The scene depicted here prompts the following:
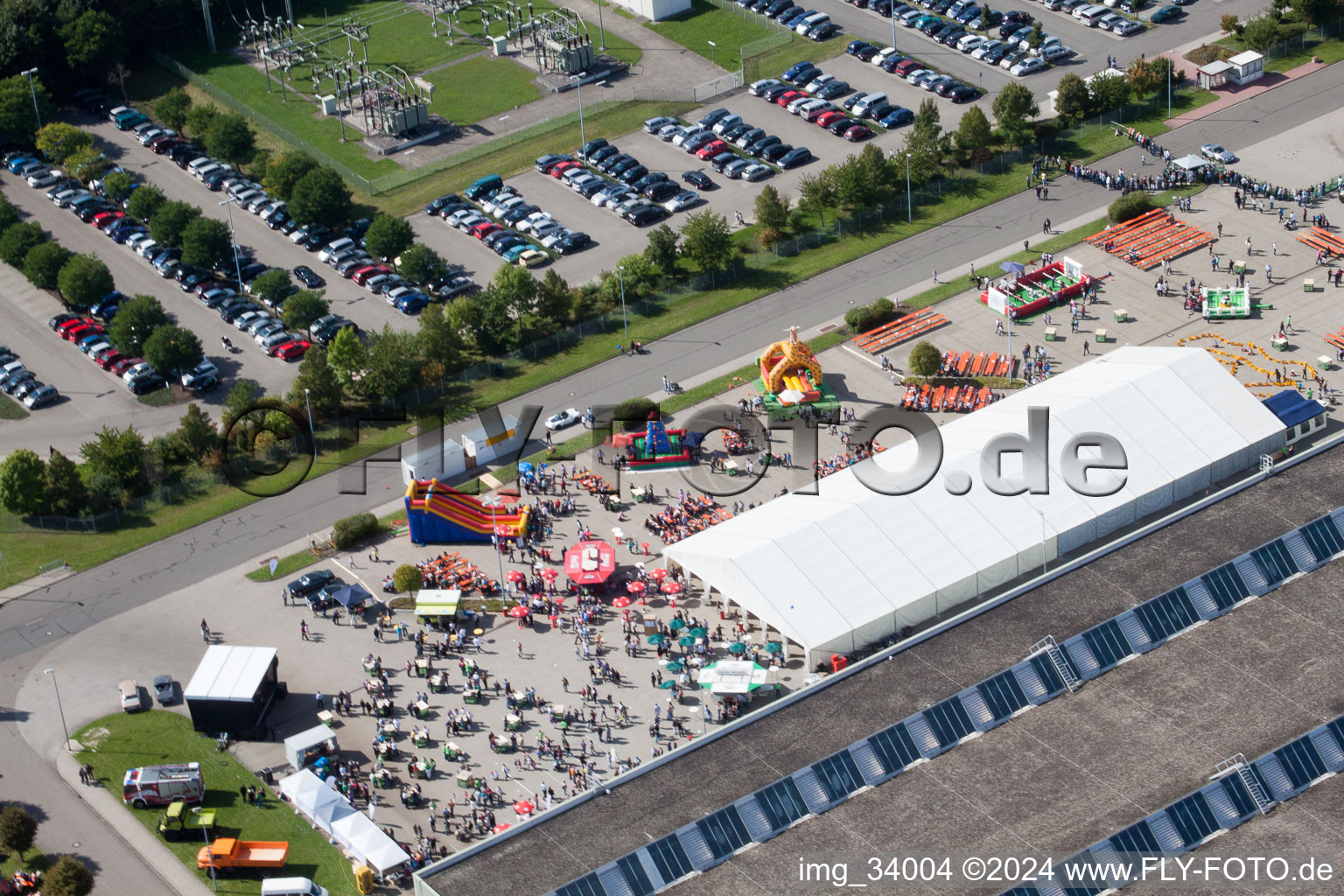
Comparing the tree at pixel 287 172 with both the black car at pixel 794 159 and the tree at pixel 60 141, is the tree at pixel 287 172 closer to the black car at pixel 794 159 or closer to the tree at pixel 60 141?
the tree at pixel 60 141

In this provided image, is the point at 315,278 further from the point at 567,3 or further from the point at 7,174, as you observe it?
the point at 567,3

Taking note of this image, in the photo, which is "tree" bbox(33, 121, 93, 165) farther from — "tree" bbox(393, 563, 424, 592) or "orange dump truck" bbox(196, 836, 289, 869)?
"orange dump truck" bbox(196, 836, 289, 869)

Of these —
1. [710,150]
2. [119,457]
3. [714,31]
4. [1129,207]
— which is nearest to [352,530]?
[119,457]

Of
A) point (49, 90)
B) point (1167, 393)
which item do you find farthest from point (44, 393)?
point (1167, 393)

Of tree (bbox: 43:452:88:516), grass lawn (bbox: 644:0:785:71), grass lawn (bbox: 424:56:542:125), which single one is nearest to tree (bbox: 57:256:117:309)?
tree (bbox: 43:452:88:516)

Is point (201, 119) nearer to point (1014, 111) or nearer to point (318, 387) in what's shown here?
point (318, 387)
